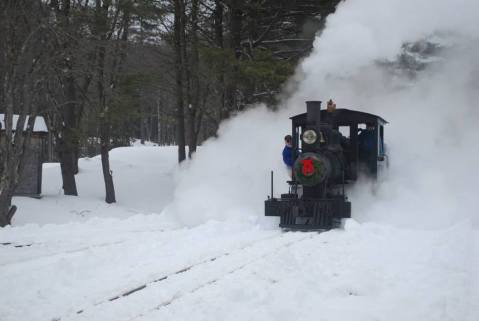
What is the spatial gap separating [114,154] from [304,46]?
22364 mm

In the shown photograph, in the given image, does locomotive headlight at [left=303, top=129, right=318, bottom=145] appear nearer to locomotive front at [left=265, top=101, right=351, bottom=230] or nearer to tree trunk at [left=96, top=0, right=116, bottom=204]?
locomotive front at [left=265, top=101, right=351, bottom=230]

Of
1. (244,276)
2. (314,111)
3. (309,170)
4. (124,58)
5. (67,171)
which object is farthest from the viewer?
(67,171)

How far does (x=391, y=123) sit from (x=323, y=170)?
20.2ft

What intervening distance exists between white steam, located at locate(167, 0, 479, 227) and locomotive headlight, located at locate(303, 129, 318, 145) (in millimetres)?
1848

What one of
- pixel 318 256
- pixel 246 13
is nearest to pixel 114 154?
pixel 246 13

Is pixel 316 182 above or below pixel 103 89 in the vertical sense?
below

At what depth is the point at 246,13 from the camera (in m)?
20.5

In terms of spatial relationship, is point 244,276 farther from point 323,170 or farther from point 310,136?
point 310,136

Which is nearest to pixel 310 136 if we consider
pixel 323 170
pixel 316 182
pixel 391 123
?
pixel 323 170

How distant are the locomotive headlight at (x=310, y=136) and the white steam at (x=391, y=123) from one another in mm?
1848

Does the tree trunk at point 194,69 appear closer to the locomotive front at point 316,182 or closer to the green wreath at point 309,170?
the locomotive front at point 316,182

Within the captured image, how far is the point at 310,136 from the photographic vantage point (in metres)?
11.2

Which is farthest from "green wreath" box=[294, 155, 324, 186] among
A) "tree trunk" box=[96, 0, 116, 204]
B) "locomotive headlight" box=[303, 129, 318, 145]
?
"tree trunk" box=[96, 0, 116, 204]

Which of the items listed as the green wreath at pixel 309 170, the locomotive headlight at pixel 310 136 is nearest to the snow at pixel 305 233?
the green wreath at pixel 309 170
